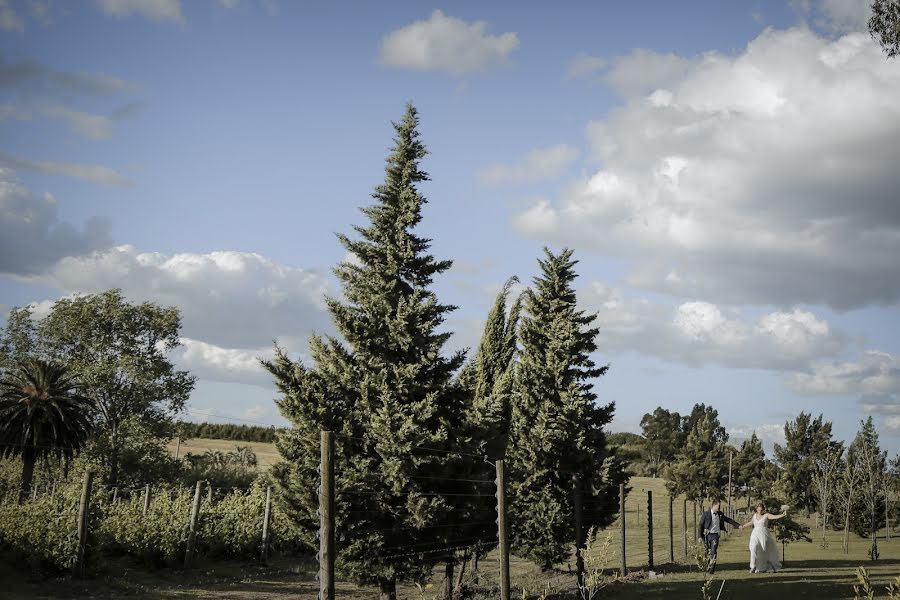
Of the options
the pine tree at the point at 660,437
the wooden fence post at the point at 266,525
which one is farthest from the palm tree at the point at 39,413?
the pine tree at the point at 660,437

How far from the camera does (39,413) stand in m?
37.2

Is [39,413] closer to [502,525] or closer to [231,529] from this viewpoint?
[231,529]

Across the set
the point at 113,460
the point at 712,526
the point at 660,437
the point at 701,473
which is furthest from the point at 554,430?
the point at 660,437

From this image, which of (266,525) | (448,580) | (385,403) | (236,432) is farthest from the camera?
(236,432)

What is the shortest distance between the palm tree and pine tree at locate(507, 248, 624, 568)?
25542 millimetres

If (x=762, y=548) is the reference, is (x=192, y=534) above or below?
below

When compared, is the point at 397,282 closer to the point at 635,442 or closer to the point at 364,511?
the point at 364,511

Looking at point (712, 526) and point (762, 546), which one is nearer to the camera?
point (762, 546)

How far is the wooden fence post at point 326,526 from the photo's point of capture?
8609 millimetres

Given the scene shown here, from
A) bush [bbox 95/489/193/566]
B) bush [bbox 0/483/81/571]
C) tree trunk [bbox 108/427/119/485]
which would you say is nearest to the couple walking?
bush [bbox 95/489/193/566]

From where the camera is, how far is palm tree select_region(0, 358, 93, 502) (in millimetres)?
36531

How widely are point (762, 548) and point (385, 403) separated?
11.4 m

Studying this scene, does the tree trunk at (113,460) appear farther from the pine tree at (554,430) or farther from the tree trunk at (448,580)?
the tree trunk at (448,580)

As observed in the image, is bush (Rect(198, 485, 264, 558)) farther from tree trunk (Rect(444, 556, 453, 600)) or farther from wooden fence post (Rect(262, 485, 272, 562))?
tree trunk (Rect(444, 556, 453, 600))
